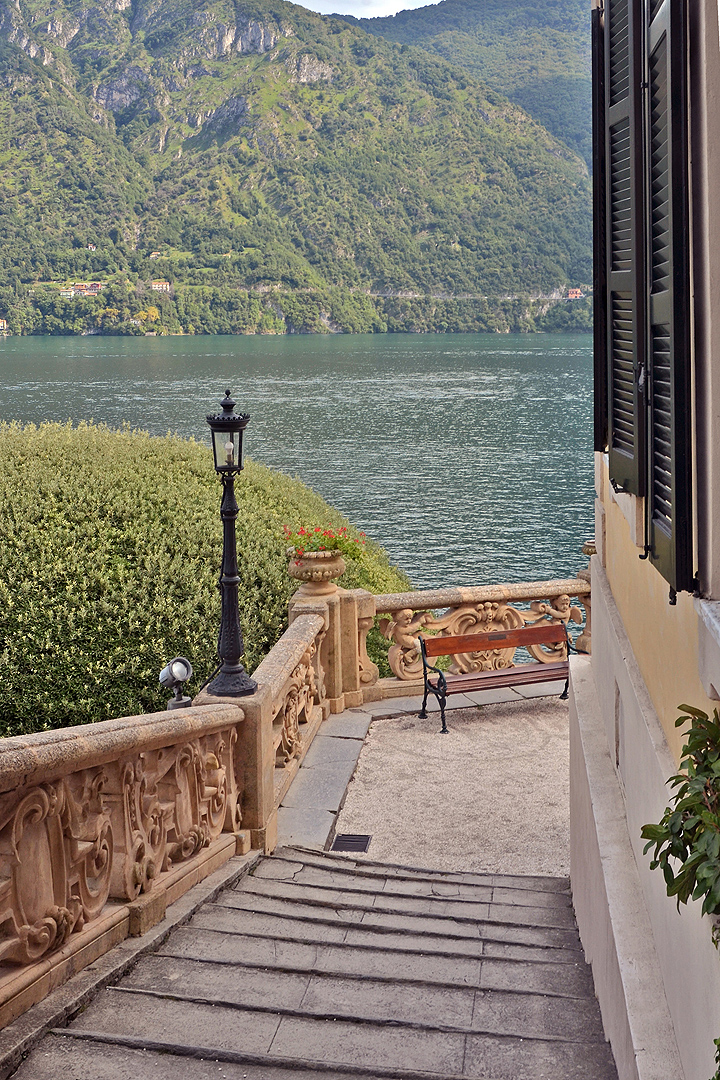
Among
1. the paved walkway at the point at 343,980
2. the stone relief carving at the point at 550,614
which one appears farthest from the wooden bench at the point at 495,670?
the paved walkway at the point at 343,980

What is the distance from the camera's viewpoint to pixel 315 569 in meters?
9.51

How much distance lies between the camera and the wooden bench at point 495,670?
9898 mm

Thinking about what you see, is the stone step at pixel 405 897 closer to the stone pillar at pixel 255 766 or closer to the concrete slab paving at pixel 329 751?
the stone pillar at pixel 255 766

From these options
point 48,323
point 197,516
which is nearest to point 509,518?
point 197,516

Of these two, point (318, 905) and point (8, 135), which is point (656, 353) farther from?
point (8, 135)

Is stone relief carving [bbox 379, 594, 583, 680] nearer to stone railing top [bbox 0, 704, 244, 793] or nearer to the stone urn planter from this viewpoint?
the stone urn planter

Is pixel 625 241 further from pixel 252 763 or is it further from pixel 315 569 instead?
pixel 315 569

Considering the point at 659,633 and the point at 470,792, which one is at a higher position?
the point at 659,633

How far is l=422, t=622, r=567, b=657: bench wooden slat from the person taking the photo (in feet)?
33.2

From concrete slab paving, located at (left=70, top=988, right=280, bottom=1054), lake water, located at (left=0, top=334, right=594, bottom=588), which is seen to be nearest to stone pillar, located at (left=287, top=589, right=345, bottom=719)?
concrete slab paving, located at (left=70, top=988, right=280, bottom=1054)

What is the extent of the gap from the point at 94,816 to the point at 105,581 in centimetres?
492

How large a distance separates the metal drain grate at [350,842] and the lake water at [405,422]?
27.0 meters

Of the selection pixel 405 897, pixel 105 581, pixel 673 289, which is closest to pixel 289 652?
pixel 105 581

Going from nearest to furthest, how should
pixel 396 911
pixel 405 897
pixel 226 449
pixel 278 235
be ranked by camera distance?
1. pixel 396 911
2. pixel 405 897
3. pixel 226 449
4. pixel 278 235
